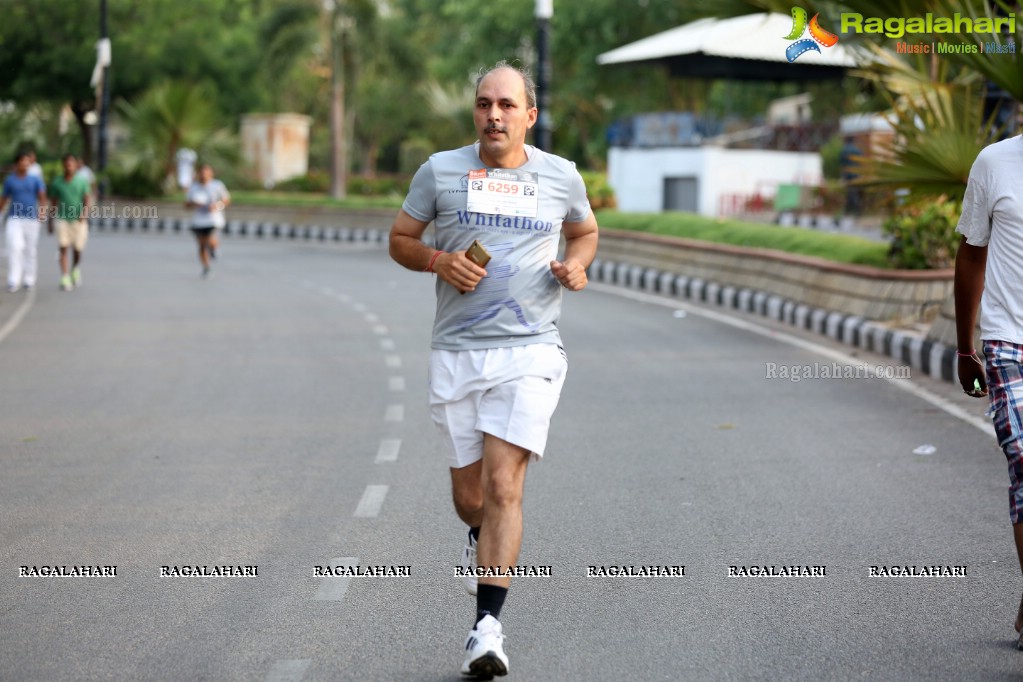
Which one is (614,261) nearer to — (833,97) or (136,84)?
(833,97)

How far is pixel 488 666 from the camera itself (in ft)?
16.2

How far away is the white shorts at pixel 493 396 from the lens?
5.30m

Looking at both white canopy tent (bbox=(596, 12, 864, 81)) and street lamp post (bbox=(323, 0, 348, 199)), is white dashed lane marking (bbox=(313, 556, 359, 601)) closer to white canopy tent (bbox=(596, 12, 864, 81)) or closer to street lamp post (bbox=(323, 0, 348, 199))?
white canopy tent (bbox=(596, 12, 864, 81))

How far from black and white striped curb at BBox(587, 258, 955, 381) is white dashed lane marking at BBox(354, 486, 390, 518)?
6.31 m

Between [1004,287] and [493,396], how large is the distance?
1.78 metres

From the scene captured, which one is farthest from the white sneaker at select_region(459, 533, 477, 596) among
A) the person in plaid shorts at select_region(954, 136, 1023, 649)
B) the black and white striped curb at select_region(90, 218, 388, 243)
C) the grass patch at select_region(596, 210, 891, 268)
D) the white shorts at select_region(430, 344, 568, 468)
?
the black and white striped curb at select_region(90, 218, 388, 243)

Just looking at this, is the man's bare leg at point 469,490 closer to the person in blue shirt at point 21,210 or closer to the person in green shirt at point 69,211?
the person in blue shirt at point 21,210

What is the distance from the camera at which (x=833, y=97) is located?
52.8 meters

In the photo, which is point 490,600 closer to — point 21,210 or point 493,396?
point 493,396

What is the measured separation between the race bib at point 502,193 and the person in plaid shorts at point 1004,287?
1.55 meters

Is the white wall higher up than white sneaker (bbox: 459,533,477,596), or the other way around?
the white wall

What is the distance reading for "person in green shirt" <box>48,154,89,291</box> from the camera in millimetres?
22094

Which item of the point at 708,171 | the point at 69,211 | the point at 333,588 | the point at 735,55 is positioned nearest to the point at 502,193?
the point at 333,588

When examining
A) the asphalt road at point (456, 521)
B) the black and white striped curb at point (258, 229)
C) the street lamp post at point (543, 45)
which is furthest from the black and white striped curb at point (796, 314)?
the black and white striped curb at point (258, 229)
